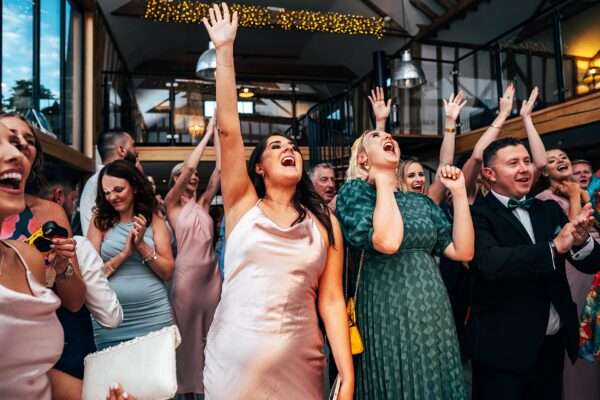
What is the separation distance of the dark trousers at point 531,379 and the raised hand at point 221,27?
157cm

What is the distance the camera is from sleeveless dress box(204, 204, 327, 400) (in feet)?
5.05

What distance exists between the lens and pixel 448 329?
1.75m

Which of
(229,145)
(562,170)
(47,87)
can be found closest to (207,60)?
(47,87)

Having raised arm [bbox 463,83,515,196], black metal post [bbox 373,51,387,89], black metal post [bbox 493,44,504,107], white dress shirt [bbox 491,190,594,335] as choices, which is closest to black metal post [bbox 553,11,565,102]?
black metal post [bbox 493,44,504,107]

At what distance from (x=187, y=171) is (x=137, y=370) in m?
2.47

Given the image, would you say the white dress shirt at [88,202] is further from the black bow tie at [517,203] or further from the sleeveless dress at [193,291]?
the black bow tie at [517,203]

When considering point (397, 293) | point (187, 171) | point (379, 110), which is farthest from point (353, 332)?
point (187, 171)

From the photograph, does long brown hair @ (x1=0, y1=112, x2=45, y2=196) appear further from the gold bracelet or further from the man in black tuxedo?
the man in black tuxedo

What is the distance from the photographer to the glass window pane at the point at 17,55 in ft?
16.4

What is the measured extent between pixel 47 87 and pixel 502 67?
6228 millimetres

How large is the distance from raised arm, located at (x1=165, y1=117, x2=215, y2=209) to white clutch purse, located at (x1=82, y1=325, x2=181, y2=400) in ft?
7.94

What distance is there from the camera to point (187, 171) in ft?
11.3

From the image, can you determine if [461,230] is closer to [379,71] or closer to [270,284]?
[270,284]

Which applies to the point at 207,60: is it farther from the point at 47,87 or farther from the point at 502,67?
the point at 502,67
